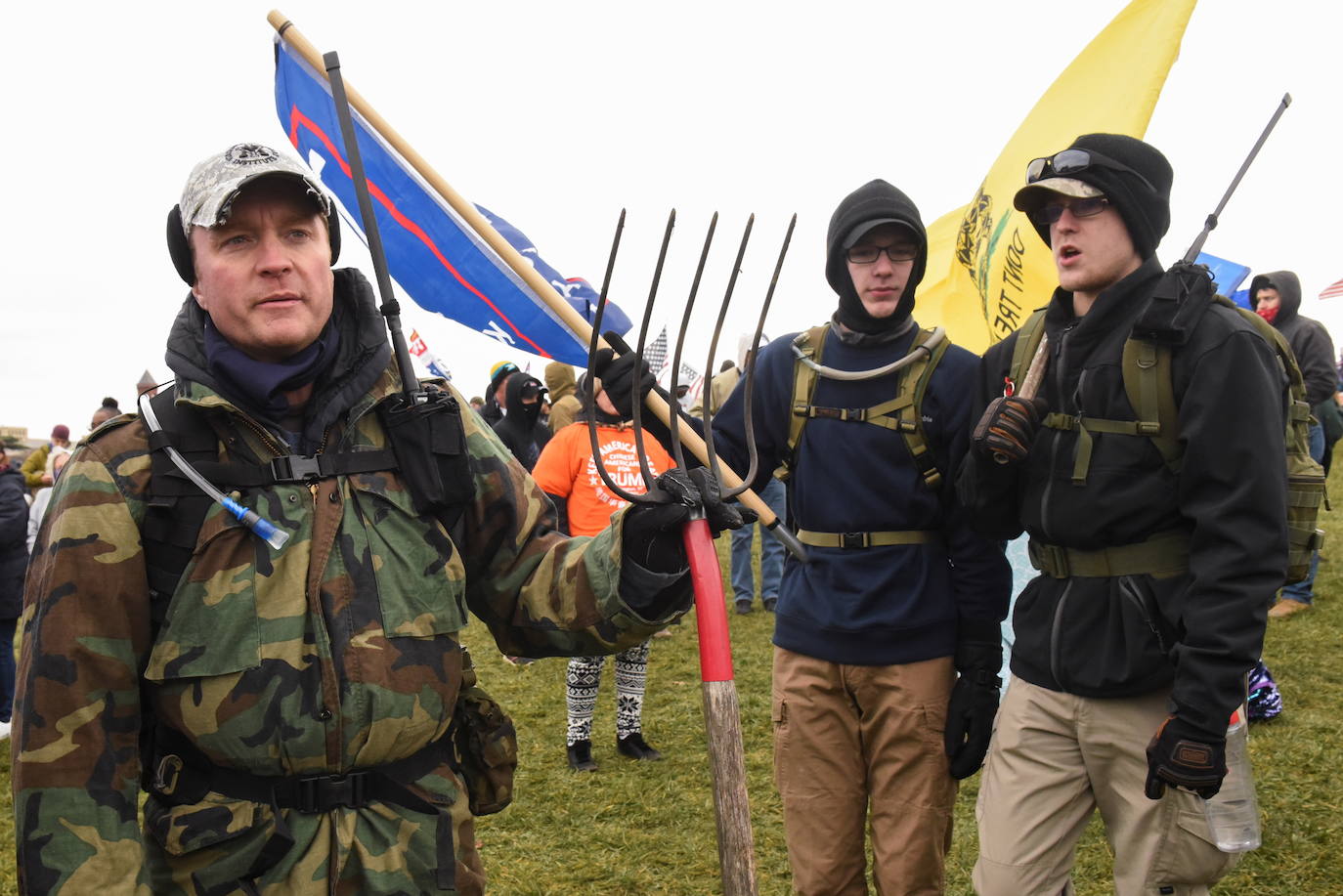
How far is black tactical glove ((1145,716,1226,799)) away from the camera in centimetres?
260

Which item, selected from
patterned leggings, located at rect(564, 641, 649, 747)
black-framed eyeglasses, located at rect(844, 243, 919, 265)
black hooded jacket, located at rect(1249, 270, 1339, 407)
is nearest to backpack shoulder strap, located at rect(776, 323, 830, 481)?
black-framed eyeglasses, located at rect(844, 243, 919, 265)

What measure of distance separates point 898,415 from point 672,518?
1.52 m

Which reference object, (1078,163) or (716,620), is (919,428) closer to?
(1078,163)

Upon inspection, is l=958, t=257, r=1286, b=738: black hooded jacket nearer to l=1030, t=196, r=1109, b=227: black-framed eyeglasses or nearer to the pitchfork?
l=1030, t=196, r=1109, b=227: black-framed eyeglasses

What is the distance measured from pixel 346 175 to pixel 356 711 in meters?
1.89

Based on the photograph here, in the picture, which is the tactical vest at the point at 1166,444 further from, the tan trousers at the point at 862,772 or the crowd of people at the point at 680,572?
the tan trousers at the point at 862,772

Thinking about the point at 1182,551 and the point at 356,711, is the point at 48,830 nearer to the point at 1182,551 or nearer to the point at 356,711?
the point at 356,711

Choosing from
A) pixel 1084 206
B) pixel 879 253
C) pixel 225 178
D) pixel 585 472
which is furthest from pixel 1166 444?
pixel 585 472

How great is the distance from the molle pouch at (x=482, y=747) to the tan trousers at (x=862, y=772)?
1.47m

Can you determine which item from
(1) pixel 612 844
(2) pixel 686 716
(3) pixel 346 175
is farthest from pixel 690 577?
(2) pixel 686 716

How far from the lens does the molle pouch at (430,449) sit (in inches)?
83.0

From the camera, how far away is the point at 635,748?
6340 mm

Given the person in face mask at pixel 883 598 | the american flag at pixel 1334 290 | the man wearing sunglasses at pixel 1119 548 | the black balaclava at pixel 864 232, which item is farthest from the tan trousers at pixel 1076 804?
the american flag at pixel 1334 290

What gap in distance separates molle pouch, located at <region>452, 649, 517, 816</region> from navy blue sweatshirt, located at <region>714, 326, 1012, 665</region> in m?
1.39
